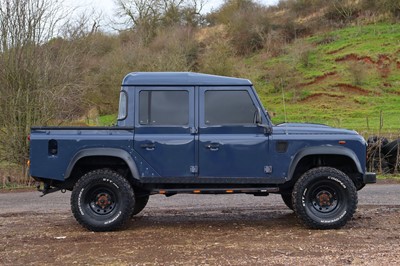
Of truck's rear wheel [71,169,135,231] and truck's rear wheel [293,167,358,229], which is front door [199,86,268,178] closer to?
truck's rear wheel [293,167,358,229]

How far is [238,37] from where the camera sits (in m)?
48.6

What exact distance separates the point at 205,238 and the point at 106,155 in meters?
1.83

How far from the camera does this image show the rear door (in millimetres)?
7438

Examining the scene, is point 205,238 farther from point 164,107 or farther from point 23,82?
point 23,82

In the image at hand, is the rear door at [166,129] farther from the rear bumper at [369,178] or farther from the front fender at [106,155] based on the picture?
the rear bumper at [369,178]

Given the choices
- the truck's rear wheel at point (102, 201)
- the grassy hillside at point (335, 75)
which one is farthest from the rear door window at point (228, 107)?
the grassy hillside at point (335, 75)

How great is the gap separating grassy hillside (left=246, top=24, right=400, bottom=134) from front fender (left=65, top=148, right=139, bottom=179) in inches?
814

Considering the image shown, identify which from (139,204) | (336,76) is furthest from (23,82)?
(336,76)

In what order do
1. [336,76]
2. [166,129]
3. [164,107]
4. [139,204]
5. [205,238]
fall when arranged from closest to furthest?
[205,238] → [166,129] → [164,107] → [139,204] → [336,76]

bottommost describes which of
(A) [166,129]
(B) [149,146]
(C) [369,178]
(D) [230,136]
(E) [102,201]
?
(E) [102,201]

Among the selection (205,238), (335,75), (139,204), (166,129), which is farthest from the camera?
(335,75)

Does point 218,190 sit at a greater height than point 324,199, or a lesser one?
greater

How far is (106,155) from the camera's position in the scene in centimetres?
742

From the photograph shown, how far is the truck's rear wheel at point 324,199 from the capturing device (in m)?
7.47
